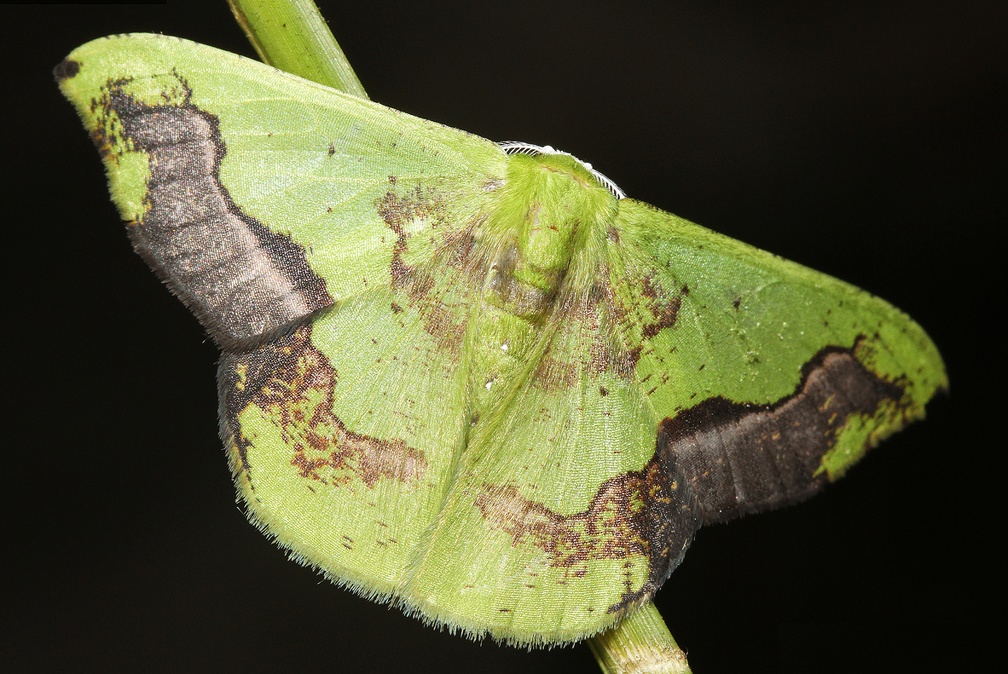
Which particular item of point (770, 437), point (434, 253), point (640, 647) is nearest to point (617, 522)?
point (640, 647)

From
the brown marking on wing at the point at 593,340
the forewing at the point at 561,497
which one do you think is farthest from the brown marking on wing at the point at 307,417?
the brown marking on wing at the point at 593,340

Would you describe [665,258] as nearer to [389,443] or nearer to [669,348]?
[669,348]

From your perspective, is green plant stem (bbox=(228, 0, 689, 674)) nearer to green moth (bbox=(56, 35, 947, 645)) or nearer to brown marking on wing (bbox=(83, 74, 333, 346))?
green moth (bbox=(56, 35, 947, 645))

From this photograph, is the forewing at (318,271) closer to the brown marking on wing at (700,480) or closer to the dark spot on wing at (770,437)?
the brown marking on wing at (700,480)

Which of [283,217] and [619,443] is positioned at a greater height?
[283,217]

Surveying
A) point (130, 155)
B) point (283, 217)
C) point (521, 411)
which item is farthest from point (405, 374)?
point (130, 155)

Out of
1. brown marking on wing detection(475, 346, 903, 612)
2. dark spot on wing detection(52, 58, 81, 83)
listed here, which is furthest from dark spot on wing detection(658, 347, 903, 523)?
dark spot on wing detection(52, 58, 81, 83)

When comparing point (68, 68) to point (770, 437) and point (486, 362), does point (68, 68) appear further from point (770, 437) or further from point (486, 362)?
point (770, 437)
